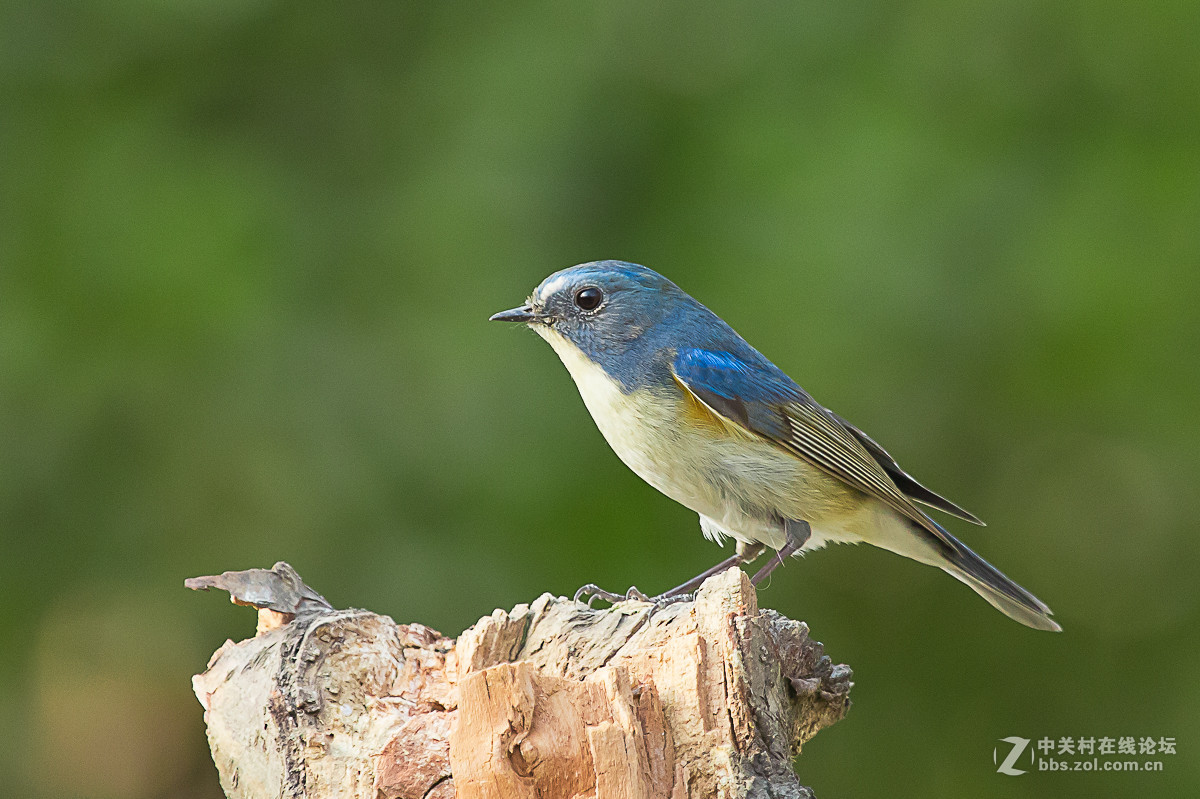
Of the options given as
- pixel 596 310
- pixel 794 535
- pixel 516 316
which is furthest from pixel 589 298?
pixel 794 535

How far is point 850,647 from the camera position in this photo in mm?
5977

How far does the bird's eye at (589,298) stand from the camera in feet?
15.0

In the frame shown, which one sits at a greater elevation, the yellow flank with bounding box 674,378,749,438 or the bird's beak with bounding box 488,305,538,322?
the bird's beak with bounding box 488,305,538,322

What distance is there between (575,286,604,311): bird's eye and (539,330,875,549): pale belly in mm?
207

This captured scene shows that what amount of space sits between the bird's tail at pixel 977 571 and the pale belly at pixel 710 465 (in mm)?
483

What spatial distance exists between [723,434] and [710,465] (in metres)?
0.14

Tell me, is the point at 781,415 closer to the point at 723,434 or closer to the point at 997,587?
the point at 723,434

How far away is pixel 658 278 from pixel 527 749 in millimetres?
2309

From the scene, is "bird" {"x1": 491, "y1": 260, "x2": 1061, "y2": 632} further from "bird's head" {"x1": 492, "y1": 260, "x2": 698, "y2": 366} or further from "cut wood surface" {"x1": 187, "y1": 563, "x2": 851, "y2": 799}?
"cut wood surface" {"x1": 187, "y1": 563, "x2": 851, "y2": 799}

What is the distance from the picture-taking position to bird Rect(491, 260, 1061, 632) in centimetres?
432

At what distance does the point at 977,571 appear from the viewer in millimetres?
4820

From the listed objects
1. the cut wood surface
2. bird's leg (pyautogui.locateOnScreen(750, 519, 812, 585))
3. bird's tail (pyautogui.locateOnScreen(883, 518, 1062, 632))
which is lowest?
the cut wood surface

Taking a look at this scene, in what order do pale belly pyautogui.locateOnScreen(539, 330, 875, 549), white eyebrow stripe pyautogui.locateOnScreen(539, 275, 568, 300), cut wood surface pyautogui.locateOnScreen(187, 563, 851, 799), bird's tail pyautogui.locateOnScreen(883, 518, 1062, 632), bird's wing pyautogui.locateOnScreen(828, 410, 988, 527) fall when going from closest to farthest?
cut wood surface pyautogui.locateOnScreen(187, 563, 851, 799) < pale belly pyautogui.locateOnScreen(539, 330, 875, 549) < white eyebrow stripe pyautogui.locateOnScreen(539, 275, 568, 300) < bird's tail pyautogui.locateOnScreen(883, 518, 1062, 632) < bird's wing pyautogui.locateOnScreen(828, 410, 988, 527)

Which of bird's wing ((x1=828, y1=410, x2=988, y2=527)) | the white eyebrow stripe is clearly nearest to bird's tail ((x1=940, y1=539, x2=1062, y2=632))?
bird's wing ((x1=828, y1=410, x2=988, y2=527))
